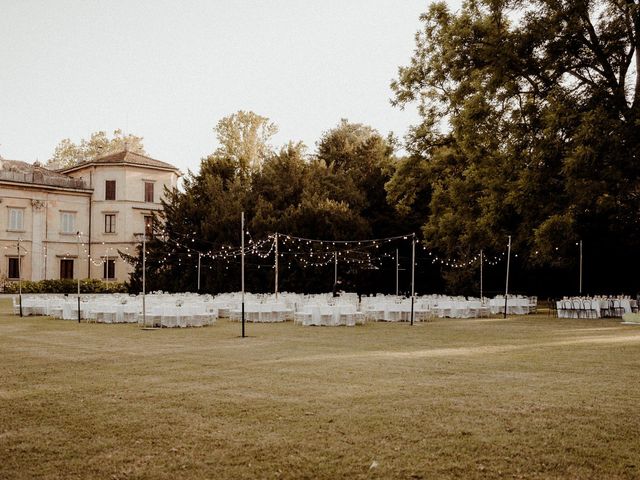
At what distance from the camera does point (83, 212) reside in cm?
4900

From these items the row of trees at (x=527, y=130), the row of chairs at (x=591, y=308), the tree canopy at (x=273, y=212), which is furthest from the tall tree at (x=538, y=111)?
the tree canopy at (x=273, y=212)

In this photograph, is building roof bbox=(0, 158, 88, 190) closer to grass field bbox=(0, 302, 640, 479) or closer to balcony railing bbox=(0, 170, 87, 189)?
balcony railing bbox=(0, 170, 87, 189)

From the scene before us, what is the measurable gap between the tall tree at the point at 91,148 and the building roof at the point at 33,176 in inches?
250

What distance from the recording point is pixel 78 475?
16.7ft

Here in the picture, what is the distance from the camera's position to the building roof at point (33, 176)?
150ft

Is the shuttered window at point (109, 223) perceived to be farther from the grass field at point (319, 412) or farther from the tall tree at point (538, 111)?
the grass field at point (319, 412)

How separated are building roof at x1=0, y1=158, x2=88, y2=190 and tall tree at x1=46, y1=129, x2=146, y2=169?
250 inches

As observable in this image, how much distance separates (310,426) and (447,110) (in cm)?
1913

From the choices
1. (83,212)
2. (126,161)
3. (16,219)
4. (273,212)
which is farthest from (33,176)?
(273,212)

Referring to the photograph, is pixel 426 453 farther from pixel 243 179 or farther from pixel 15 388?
pixel 243 179

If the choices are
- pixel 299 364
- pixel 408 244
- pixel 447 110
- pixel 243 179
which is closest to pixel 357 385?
pixel 299 364

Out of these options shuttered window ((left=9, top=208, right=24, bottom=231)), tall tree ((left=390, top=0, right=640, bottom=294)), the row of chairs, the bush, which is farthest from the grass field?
shuttered window ((left=9, top=208, right=24, bottom=231))

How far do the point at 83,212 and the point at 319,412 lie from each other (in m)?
45.5

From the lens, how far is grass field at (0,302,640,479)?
5.33 m
